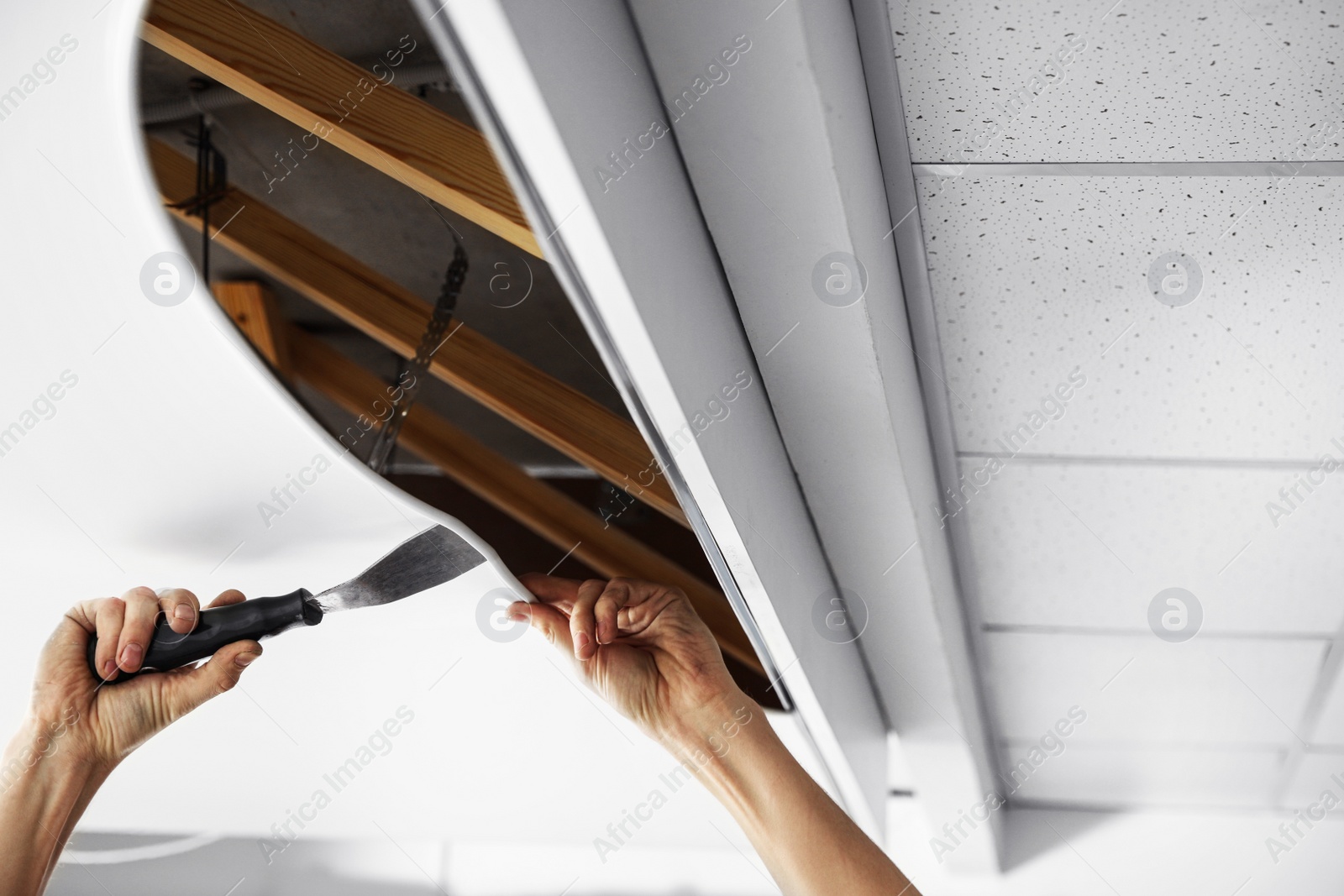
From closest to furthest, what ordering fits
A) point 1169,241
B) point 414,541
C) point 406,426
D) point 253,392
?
point 253,392 < point 414,541 < point 1169,241 < point 406,426

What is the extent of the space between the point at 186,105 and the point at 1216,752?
2940 millimetres

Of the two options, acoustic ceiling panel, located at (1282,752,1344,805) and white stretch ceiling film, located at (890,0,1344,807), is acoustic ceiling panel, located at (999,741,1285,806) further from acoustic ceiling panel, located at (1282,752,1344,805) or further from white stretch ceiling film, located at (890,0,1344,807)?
white stretch ceiling film, located at (890,0,1344,807)

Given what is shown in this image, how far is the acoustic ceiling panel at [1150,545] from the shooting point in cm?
147

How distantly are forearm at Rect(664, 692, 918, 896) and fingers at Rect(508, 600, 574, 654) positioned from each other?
25 centimetres

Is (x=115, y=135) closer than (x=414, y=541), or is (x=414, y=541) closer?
(x=115, y=135)

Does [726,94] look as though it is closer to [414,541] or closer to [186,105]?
[414,541]

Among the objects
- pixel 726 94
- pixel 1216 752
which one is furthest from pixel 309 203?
pixel 1216 752

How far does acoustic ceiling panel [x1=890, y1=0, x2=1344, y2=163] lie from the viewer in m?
0.79

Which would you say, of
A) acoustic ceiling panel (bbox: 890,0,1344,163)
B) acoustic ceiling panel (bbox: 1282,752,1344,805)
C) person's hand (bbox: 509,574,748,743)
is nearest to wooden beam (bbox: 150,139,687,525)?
person's hand (bbox: 509,574,748,743)

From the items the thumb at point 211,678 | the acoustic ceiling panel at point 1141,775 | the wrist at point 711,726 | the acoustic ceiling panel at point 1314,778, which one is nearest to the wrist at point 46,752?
the thumb at point 211,678

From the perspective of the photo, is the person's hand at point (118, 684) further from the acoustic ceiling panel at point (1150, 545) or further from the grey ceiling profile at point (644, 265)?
the acoustic ceiling panel at point (1150, 545)

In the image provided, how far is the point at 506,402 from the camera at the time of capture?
1.57 metres

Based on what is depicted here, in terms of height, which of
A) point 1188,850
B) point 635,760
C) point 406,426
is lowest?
point 635,760

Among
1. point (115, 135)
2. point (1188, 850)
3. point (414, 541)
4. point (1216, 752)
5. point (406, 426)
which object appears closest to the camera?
point (115, 135)
